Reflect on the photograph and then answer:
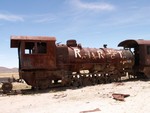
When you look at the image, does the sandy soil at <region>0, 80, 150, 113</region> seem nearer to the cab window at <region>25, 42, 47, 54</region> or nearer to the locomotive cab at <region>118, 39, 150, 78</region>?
the cab window at <region>25, 42, 47, 54</region>

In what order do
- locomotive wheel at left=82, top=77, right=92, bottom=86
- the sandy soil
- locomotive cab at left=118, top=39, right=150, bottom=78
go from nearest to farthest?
1. the sandy soil
2. locomotive wheel at left=82, top=77, right=92, bottom=86
3. locomotive cab at left=118, top=39, right=150, bottom=78

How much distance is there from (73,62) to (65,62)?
2.32ft

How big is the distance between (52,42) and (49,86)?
312cm

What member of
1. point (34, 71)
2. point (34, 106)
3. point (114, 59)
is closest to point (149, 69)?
point (114, 59)

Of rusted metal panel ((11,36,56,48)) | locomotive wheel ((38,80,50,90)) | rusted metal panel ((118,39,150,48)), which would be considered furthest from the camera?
rusted metal panel ((118,39,150,48))

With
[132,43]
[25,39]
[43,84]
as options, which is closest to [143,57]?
[132,43]

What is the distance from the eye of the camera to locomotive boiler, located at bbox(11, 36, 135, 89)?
19.6 meters

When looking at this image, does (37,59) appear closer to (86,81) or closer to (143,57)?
(86,81)

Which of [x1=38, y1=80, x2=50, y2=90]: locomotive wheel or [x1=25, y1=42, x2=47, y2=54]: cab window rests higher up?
[x1=25, y1=42, x2=47, y2=54]: cab window

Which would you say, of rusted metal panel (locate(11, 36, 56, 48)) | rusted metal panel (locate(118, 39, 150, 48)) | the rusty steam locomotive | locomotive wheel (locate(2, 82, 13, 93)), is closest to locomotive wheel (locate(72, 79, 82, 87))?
the rusty steam locomotive

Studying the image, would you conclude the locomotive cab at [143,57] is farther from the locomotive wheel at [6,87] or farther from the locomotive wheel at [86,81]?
the locomotive wheel at [6,87]

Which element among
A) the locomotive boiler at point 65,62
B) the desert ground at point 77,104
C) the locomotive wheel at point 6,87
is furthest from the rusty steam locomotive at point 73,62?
the desert ground at point 77,104

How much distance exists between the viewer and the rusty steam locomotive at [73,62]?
64.4ft

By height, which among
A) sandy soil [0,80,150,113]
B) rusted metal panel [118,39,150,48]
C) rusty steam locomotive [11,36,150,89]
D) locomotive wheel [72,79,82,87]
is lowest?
sandy soil [0,80,150,113]
